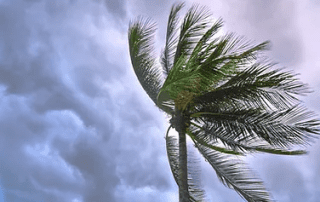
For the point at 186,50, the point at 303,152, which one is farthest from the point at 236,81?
the point at 303,152

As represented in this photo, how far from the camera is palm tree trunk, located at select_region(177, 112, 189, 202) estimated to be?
352 inches

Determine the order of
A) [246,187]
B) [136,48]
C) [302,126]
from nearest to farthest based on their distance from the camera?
[302,126], [246,187], [136,48]

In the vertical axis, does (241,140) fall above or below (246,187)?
above

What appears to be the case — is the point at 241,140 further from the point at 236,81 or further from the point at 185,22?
the point at 185,22

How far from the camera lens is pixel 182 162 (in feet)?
30.6

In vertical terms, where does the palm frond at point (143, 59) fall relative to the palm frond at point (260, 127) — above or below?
above

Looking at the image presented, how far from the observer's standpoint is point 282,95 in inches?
341

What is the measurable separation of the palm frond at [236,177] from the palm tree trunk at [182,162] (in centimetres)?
100

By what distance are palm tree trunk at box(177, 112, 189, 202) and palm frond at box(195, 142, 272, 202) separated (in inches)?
39.3

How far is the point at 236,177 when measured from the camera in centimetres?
925

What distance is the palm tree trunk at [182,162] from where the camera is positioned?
893 centimetres

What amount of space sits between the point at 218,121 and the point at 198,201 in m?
2.42

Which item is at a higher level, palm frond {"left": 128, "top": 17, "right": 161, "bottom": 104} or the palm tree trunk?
palm frond {"left": 128, "top": 17, "right": 161, "bottom": 104}

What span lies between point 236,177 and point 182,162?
156 centimetres
